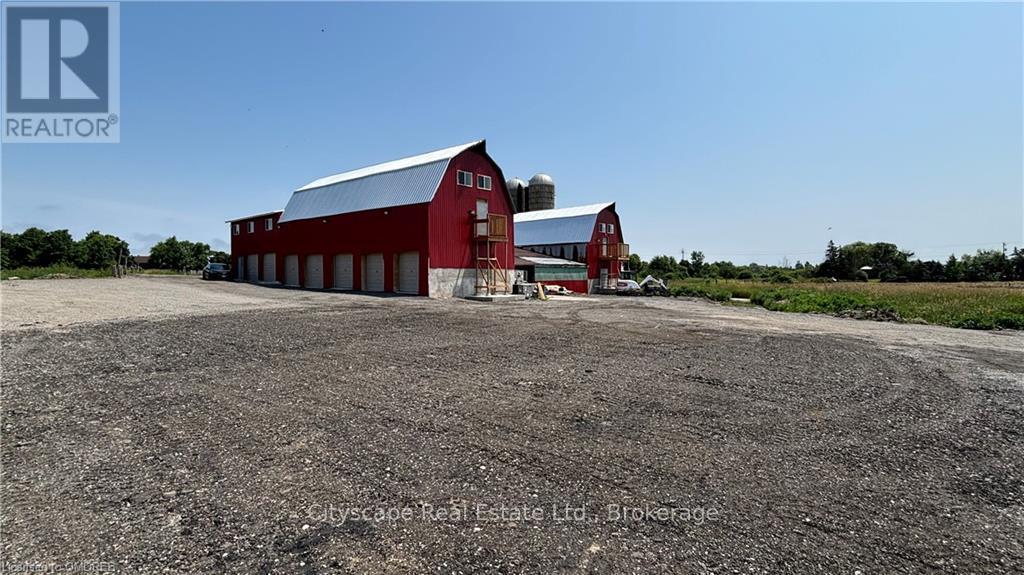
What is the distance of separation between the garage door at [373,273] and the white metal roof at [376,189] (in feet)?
9.92

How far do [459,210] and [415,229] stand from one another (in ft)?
9.71

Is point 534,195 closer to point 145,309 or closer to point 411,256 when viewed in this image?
point 411,256

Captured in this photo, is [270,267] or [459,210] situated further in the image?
[270,267]

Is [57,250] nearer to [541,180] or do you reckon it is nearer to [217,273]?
[217,273]

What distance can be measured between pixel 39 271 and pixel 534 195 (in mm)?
47465

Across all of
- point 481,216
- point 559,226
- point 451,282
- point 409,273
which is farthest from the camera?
point 559,226

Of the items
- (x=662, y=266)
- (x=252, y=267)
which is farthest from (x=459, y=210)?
(x=662, y=266)

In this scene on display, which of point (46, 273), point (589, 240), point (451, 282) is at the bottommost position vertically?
point (451, 282)

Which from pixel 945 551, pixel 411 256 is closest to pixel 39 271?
pixel 411 256

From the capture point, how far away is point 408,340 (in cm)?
1088

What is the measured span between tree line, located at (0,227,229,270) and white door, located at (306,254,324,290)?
44843mm

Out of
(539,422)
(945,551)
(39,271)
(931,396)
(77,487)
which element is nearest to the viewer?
(945,551)

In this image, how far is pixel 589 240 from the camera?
4419cm

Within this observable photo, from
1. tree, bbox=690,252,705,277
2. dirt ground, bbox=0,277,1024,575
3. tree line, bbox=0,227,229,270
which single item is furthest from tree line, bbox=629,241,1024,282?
tree line, bbox=0,227,229,270
